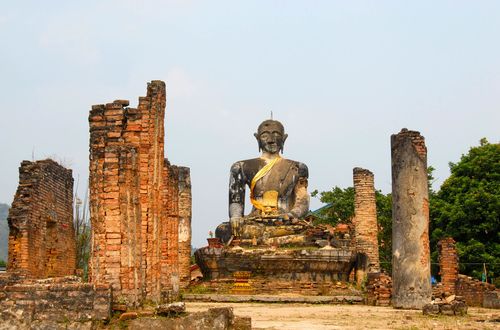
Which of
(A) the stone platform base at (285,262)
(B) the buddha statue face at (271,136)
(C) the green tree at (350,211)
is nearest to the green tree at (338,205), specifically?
(C) the green tree at (350,211)

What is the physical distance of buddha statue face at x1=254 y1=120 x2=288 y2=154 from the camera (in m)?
24.9

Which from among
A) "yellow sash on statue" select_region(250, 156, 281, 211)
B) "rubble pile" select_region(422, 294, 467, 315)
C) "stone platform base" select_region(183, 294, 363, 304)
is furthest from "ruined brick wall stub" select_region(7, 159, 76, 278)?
"rubble pile" select_region(422, 294, 467, 315)

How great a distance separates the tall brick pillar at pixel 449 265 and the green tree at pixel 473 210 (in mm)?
7203

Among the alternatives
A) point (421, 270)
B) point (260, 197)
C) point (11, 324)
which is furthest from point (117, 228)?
point (260, 197)

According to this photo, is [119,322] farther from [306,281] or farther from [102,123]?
[306,281]

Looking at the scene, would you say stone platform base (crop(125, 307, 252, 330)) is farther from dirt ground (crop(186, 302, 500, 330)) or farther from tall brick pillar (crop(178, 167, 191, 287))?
tall brick pillar (crop(178, 167, 191, 287))

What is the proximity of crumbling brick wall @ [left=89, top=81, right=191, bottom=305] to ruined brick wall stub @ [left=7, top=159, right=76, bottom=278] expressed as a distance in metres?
6.10

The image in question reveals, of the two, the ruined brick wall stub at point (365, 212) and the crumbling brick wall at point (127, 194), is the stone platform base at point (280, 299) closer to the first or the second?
the crumbling brick wall at point (127, 194)

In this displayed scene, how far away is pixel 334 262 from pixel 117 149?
397 inches

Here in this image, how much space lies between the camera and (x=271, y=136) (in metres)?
24.9

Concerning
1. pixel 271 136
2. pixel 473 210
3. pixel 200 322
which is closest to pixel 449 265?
pixel 271 136

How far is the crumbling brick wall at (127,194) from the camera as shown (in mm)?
10969

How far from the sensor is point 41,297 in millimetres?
10273

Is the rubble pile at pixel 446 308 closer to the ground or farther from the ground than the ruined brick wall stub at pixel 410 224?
closer to the ground
